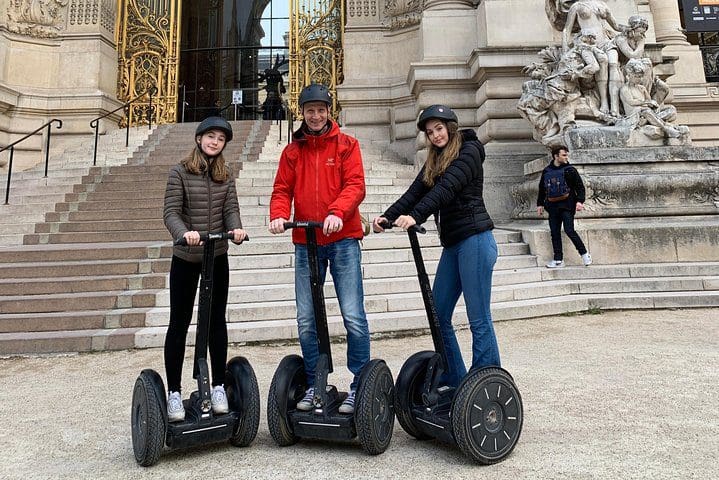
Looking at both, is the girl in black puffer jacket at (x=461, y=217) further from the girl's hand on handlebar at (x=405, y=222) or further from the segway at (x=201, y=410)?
the segway at (x=201, y=410)

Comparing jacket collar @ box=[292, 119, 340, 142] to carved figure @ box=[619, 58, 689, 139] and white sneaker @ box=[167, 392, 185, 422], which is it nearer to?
white sneaker @ box=[167, 392, 185, 422]

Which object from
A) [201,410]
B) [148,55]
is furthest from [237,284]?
[148,55]

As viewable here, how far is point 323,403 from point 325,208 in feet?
3.41

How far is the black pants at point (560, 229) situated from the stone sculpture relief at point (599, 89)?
76.4 inches

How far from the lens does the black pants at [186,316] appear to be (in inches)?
98.7

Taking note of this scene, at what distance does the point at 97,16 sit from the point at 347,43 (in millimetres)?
7485

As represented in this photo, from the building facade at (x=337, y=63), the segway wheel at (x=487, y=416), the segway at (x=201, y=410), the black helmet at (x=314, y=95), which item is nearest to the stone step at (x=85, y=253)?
the segway at (x=201, y=410)

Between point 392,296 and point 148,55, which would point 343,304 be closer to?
point 392,296

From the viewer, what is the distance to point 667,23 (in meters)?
14.4

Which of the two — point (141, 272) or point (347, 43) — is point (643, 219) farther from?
point (347, 43)

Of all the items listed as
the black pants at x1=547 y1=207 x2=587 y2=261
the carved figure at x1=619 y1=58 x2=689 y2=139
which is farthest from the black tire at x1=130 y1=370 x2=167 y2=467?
the carved figure at x1=619 y1=58 x2=689 y2=139

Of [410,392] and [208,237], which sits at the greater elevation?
[208,237]

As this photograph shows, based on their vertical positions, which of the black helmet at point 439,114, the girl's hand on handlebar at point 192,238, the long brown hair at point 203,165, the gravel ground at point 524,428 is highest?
the black helmet at point 439,114

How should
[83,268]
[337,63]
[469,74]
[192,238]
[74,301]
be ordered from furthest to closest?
[337,63]
[469,74]
[83,268]
[74,301]
[192,238]
